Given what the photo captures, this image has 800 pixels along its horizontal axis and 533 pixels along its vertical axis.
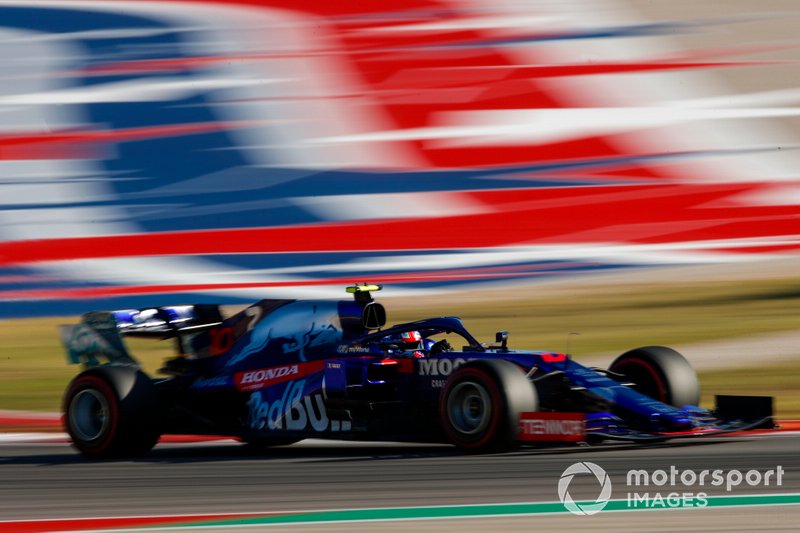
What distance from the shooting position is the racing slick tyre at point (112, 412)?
31.0 feet

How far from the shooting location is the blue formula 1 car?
827cm

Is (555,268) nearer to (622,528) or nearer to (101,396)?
(101,396)

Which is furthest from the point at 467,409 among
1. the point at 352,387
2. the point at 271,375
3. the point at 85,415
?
the point at 85,415

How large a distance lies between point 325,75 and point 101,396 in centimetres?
1416

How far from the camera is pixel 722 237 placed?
757 inches

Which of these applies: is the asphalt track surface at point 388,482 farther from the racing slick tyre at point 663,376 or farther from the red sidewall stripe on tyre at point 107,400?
the racing slick tyre at point 663,376

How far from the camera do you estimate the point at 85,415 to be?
382 inches

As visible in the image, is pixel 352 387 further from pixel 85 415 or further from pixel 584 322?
pixel 584 322

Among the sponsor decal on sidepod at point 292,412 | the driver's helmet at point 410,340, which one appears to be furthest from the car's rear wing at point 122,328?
the driver's helmet at point 410,340

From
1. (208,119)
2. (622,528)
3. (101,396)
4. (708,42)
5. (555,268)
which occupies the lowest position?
(622,528)

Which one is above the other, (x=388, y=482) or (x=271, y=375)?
(x=271, y=375)

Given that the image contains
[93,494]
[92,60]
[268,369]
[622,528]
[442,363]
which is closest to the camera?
[622,528]

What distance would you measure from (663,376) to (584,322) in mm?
8971

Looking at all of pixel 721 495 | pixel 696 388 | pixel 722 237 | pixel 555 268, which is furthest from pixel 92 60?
pixel 721 495
